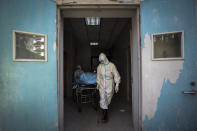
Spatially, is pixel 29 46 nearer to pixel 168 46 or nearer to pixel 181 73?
pixel 168 46

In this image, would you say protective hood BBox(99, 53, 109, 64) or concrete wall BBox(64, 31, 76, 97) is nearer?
protective hood BBox(99, 53, 109, 64)

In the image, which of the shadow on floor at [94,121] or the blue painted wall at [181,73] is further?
the shadow on floor at [94,121]

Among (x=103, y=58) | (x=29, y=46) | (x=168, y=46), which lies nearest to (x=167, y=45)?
(x=168, y=46)

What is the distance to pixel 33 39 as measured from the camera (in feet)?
7.32

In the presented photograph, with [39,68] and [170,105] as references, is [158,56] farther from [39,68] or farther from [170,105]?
[39,68]

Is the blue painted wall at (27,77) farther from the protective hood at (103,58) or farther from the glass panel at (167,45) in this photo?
the glass panel at (167,45)

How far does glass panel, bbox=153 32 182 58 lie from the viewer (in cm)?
229

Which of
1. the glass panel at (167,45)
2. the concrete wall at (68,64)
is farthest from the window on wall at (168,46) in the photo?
the concrete wall at (68,64)

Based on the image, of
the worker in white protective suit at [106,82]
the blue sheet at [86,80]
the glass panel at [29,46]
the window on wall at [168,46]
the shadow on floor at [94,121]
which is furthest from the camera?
the blue sheet at [86,80]

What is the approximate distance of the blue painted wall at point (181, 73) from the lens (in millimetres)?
2182

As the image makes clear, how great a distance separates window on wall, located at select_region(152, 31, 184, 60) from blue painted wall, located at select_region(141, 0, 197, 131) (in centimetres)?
8

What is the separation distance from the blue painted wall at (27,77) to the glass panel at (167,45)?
199cm

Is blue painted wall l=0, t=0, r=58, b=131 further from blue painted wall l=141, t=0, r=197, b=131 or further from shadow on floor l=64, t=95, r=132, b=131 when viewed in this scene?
blue painted wall l=141, t=0, r=197, b=131

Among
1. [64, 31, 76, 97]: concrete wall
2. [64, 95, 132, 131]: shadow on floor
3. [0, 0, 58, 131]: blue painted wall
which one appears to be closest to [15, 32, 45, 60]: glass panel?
[0, 0, 58, 131]: blue painted wall
